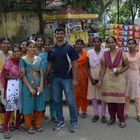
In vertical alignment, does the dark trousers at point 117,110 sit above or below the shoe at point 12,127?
above

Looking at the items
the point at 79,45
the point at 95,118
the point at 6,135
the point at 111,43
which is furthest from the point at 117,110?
the point at 6,135

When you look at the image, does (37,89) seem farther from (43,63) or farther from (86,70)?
(86,70)

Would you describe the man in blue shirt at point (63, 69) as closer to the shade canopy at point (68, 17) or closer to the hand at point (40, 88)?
the hand at point (40, 88)

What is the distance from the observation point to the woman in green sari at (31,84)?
634 centimetres

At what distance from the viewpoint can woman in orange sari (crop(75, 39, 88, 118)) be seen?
7.24 metres

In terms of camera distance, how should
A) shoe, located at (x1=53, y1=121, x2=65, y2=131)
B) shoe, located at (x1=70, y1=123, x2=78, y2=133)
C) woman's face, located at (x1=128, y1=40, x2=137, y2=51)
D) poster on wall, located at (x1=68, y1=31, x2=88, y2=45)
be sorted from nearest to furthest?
shoe, located at (x1=70, y1=123, x2=78, y2=133)
shoe, located at (x1=53, y1=121, x2=65, y2=131)
woman's face, located at (x1=128, y1=40, x2=137, y2=51)
poster on wall, located at (x1=68, y1=31, x2=88, y2=45)

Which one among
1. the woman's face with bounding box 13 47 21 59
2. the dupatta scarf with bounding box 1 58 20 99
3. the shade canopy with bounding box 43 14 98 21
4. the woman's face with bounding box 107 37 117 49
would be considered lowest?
the dupatta scarf with bounding box 1 58 20 99

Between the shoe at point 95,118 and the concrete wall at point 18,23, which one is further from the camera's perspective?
the concrete wall at point 18,23

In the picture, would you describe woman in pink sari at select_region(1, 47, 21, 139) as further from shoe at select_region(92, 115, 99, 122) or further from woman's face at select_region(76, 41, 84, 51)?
shoe at select_region(92, 115, 99, 122)

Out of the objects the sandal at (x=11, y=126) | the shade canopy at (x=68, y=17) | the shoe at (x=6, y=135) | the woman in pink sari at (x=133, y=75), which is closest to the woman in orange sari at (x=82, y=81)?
the woman in pink sari at (x=133, y=75)

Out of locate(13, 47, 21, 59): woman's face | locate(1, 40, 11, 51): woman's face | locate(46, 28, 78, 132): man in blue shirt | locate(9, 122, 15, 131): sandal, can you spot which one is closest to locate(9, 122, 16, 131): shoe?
locate(9, 122, 15, 131): sandal

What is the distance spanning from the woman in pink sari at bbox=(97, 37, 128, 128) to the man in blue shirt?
61 centimetres

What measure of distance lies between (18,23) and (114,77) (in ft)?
68.4

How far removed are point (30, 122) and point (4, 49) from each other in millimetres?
1328
